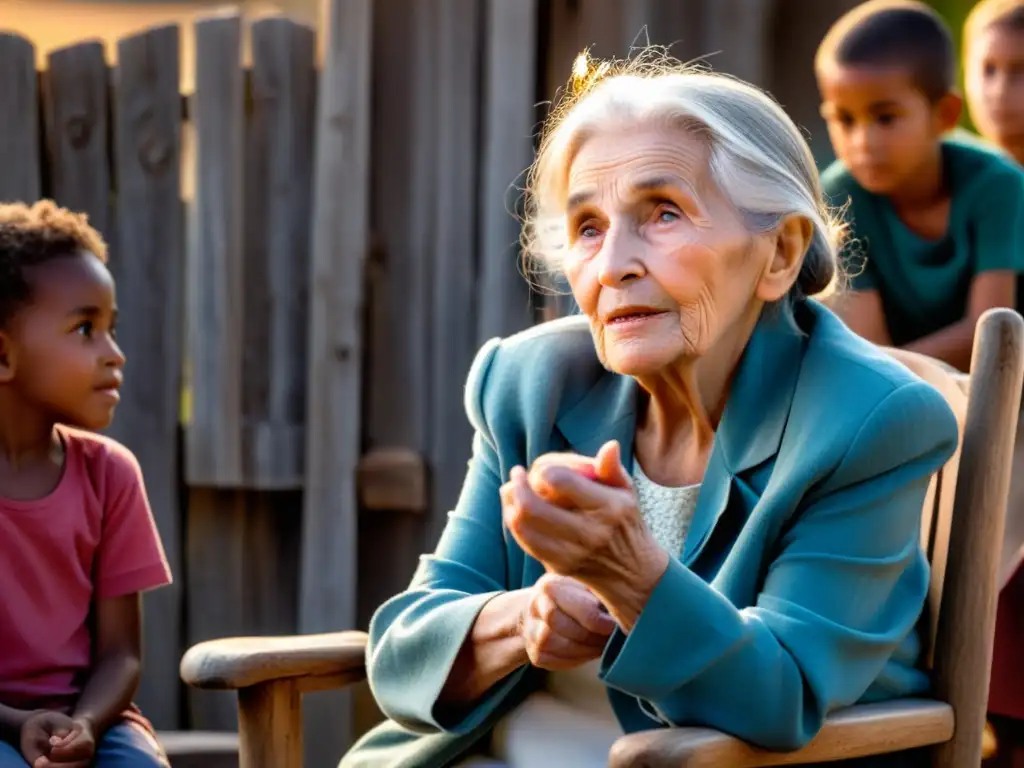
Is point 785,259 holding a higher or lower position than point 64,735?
higher

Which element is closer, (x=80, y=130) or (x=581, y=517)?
(x=581, y=517)

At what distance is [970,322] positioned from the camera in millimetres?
3166

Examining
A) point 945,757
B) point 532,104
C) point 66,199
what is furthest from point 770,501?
point 66,199

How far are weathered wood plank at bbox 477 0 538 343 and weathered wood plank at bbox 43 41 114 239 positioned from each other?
964 mm

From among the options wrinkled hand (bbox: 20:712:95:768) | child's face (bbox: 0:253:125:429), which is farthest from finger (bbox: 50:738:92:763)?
child's face (bbox: 0:253:125:429)

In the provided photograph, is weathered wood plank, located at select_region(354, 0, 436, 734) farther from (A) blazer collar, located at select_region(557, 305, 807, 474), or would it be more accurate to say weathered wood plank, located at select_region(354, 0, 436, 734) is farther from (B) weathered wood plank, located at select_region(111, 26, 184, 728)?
(A) blazer collar, located at select_region(557, 305, 807, 474)

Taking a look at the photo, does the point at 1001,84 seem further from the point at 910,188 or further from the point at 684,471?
the point at 684,471

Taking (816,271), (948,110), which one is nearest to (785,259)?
(816,271)

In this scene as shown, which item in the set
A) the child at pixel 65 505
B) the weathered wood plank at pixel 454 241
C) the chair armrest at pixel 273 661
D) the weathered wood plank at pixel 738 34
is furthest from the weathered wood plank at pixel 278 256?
the chair armrest at pixel 273 661

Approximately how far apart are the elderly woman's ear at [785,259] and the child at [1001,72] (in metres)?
1.59

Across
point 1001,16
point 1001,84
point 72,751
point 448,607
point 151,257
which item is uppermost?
point 1001,16

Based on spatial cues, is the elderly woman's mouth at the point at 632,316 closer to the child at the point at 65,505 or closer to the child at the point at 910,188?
the child at the point at 65,505

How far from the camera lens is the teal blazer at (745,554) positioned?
1812mm

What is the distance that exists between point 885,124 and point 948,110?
0.62 feet
